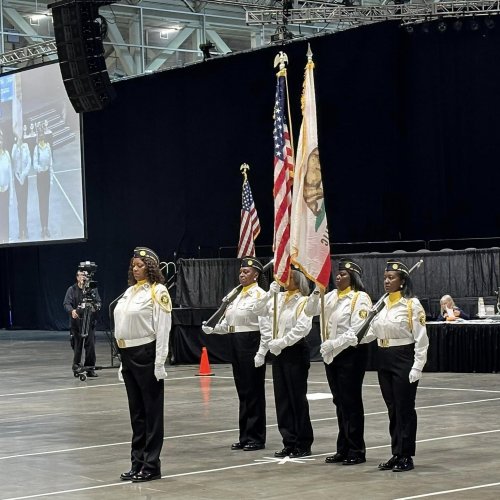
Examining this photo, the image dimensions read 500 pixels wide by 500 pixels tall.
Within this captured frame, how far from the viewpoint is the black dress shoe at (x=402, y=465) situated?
9.43 metres

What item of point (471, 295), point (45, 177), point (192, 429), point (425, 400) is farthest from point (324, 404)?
point (45, 177)

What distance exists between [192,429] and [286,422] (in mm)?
2418

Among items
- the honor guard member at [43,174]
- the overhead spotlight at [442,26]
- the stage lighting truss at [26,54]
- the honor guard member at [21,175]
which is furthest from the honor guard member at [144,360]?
the stage lighting truss at [26,54]

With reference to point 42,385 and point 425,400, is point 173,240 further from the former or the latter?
point 425,400

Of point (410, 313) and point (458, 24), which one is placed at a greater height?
point (458, 24)

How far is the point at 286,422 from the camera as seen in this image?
34.1 feet

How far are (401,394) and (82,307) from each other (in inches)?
415

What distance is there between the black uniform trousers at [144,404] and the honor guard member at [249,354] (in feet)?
5.29

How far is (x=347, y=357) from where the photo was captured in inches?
392

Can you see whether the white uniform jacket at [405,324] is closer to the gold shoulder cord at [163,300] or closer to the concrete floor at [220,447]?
the concrete floor at [220,447]

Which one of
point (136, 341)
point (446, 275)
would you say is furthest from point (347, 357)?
point (446, 275)

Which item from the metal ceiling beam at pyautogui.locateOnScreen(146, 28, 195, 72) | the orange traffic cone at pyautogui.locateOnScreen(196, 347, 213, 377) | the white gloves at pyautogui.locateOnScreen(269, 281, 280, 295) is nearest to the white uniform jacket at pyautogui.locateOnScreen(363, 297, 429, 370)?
the white gloves at pyautogui.locateOnScreen(269, 281, 280, 295)

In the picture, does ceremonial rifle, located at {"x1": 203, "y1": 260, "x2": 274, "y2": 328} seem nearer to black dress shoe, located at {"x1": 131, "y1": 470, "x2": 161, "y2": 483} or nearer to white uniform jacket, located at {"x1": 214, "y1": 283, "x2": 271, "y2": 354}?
white uniform jacket, located at {"x1": 214, "y1": 283, "x2": 271, "y2": 354}

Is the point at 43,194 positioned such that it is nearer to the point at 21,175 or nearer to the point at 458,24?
the point at 21,175
